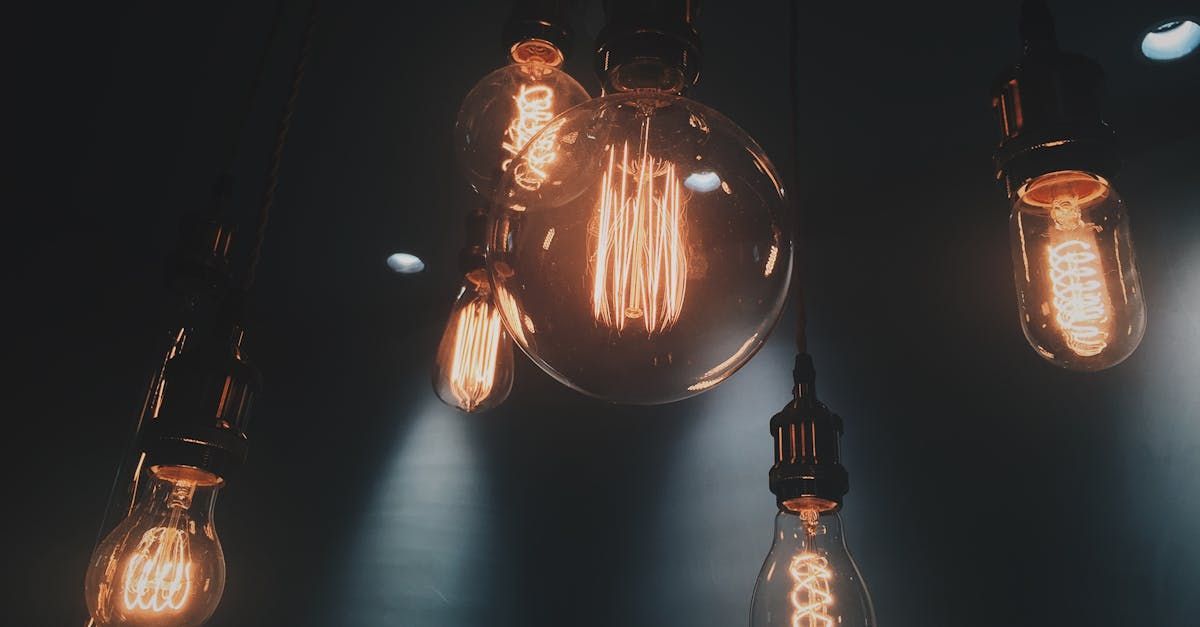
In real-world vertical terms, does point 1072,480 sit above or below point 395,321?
below

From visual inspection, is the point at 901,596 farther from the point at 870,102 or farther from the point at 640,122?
the point at 640,122

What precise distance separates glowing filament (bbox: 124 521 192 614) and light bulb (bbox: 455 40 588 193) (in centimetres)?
44

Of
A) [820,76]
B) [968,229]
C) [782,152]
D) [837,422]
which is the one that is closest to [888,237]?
[968,229]

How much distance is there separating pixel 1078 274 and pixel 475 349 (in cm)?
62

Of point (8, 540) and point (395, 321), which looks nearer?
point (8, 540)

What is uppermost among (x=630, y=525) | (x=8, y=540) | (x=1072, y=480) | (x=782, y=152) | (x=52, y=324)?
(x=782, y=152)

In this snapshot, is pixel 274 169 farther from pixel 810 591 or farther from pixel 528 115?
pixel 810 591

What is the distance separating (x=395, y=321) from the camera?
3041 mm

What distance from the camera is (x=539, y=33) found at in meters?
0.81

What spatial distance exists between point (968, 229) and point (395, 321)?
6.42 feet

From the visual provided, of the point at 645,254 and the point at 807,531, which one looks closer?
the point at 645,254

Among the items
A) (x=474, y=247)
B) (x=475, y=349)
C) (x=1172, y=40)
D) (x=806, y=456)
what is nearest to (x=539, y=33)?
(x=474, y=247)

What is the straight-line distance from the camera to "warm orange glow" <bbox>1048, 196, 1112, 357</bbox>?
0.67 meters

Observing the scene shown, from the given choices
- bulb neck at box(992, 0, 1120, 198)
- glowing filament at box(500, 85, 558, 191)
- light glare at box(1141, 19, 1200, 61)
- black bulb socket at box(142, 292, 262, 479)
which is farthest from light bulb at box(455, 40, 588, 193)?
light glare at box(1141, 19, 1200, 61)
